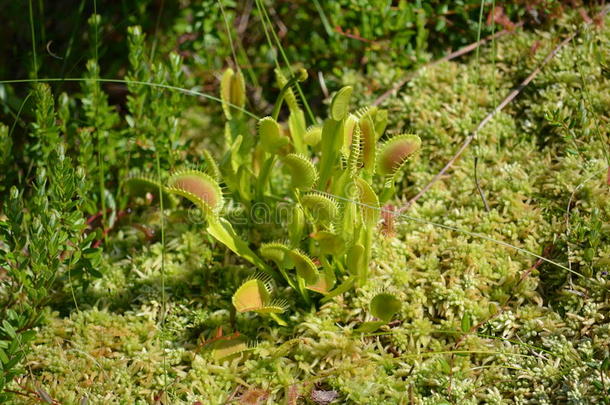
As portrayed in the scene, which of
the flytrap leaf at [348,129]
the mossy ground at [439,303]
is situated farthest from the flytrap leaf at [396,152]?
the mossy ground at [439,303]

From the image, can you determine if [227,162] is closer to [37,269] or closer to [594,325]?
[37,269]

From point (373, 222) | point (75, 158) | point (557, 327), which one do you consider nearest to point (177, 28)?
point (75, 158)

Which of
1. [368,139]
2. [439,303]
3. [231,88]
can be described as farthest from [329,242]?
[231,88]

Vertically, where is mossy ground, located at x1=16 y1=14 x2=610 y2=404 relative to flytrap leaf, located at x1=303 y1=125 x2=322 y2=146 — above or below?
below

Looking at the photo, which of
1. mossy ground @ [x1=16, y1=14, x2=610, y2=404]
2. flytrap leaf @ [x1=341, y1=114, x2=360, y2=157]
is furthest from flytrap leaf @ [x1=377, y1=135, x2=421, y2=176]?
mossy ground @ [x1=16, y1=14, x2=610, y2=404]

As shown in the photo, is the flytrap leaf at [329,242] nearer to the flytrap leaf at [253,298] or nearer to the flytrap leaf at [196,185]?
the flytrap leaf at [253,298]

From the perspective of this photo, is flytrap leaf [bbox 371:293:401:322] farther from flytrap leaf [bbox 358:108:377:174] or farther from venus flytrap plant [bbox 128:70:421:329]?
flytrap leaf [bbox 358:108:377:174]

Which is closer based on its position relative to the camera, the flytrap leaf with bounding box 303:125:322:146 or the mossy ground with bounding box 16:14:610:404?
the mossy ground with bounding box 16:14:610:404

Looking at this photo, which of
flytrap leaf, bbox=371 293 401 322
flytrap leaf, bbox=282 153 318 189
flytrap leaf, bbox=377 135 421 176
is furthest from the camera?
flytrap leaf, bbox=377 135 421 176
